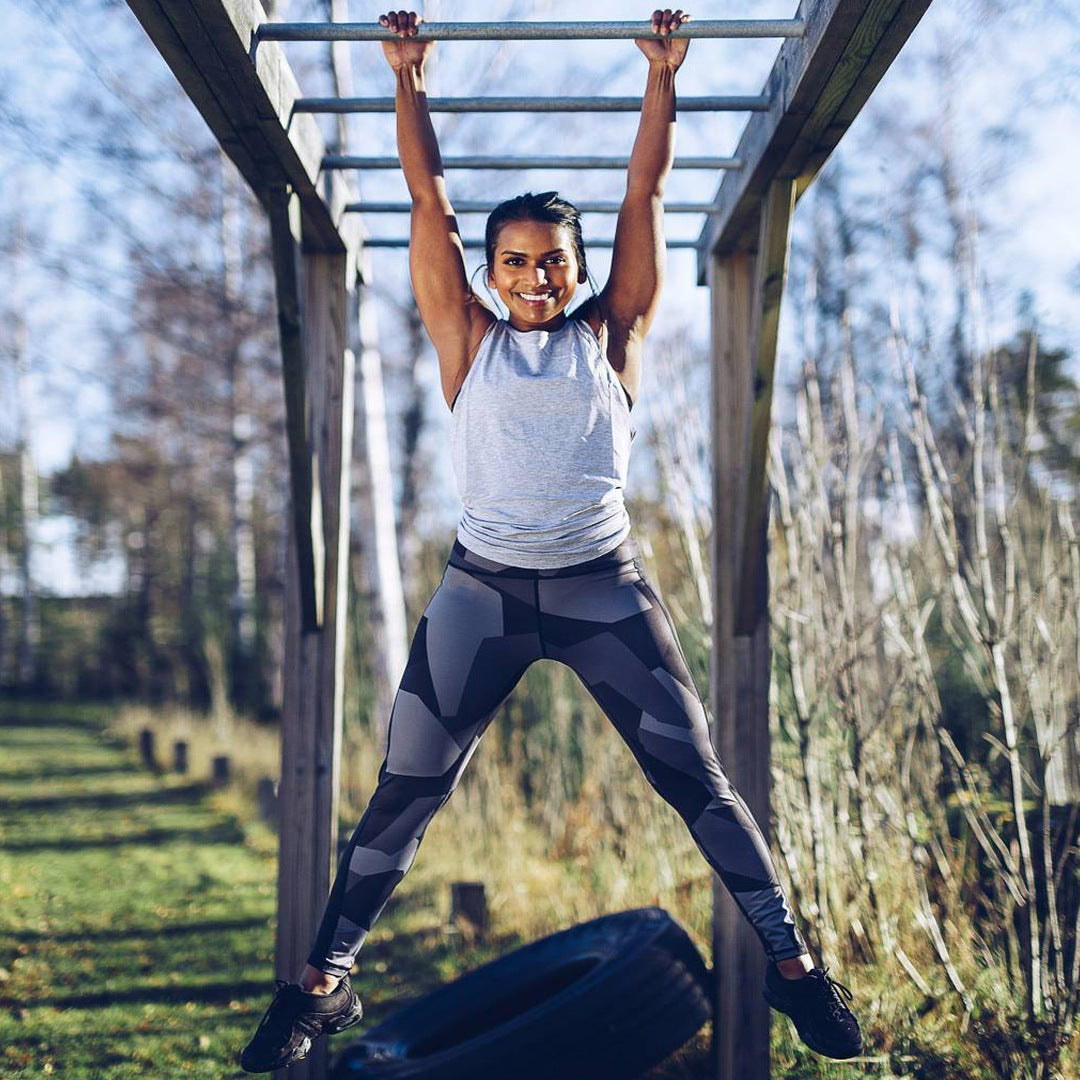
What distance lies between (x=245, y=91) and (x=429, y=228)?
0.44 meters

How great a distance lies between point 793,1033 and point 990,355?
207 cm

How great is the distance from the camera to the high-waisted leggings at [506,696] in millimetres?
1894

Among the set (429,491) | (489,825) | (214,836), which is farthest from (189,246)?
(489,825)

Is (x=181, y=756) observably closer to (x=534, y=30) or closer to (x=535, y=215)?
(x=535, y=215)

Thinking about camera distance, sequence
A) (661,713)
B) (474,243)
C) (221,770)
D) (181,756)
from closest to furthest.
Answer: (661,713) → (474,243) → (221,770) → (181,756)

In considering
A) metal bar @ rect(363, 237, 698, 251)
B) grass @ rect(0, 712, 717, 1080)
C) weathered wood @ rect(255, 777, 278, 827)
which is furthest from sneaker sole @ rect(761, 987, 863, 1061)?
weathered wood @ rect(255, 777, 278, 827)

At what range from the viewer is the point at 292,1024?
1.89 meters

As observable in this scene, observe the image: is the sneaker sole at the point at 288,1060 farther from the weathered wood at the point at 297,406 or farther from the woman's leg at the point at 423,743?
the weathered wood at the point at 297,406

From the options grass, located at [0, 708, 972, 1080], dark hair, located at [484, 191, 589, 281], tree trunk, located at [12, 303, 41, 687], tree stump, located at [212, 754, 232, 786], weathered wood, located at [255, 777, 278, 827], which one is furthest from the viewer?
tree trunk, located at [12, 303, 41, 687]

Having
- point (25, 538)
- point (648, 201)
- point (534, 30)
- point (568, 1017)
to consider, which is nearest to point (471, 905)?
point (568, 1017)

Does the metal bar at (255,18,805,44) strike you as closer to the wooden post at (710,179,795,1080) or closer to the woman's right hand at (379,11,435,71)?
the woman's right hand at (379,11,435,71)

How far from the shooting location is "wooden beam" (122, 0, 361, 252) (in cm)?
177

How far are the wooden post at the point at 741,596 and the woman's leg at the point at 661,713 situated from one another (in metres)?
0.71

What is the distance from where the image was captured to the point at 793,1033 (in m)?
2.93
